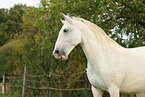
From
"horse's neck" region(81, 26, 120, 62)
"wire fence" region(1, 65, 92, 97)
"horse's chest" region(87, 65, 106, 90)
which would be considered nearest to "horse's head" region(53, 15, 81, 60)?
"horse's neck" region(81, 26, 120, 62)

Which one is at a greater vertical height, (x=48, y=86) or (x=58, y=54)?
(x=58, y=54)

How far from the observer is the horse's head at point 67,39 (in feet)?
9.02

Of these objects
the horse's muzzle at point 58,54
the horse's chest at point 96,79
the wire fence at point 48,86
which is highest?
the horse's muzzle at point 58,54

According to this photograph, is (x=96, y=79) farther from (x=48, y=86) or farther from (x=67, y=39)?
(x=48, y=86)

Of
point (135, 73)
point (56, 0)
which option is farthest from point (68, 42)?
point (56, 0)

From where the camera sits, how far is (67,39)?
9.23ft

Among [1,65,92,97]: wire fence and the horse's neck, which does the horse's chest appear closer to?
the horse's neck

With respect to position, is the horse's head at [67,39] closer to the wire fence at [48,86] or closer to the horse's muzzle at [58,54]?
the horse's muzzle at [58,54]

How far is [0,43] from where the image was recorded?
26.7 metres

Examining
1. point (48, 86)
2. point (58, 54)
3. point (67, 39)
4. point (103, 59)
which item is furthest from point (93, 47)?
point (48, 86)

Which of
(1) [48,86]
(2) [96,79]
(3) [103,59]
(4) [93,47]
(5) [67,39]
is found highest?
(5) [67,39]

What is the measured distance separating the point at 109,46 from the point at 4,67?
17900 millimetres

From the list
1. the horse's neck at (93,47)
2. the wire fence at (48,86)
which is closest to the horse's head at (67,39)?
the horse's neck at (93,47)

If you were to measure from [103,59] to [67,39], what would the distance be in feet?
2.00
